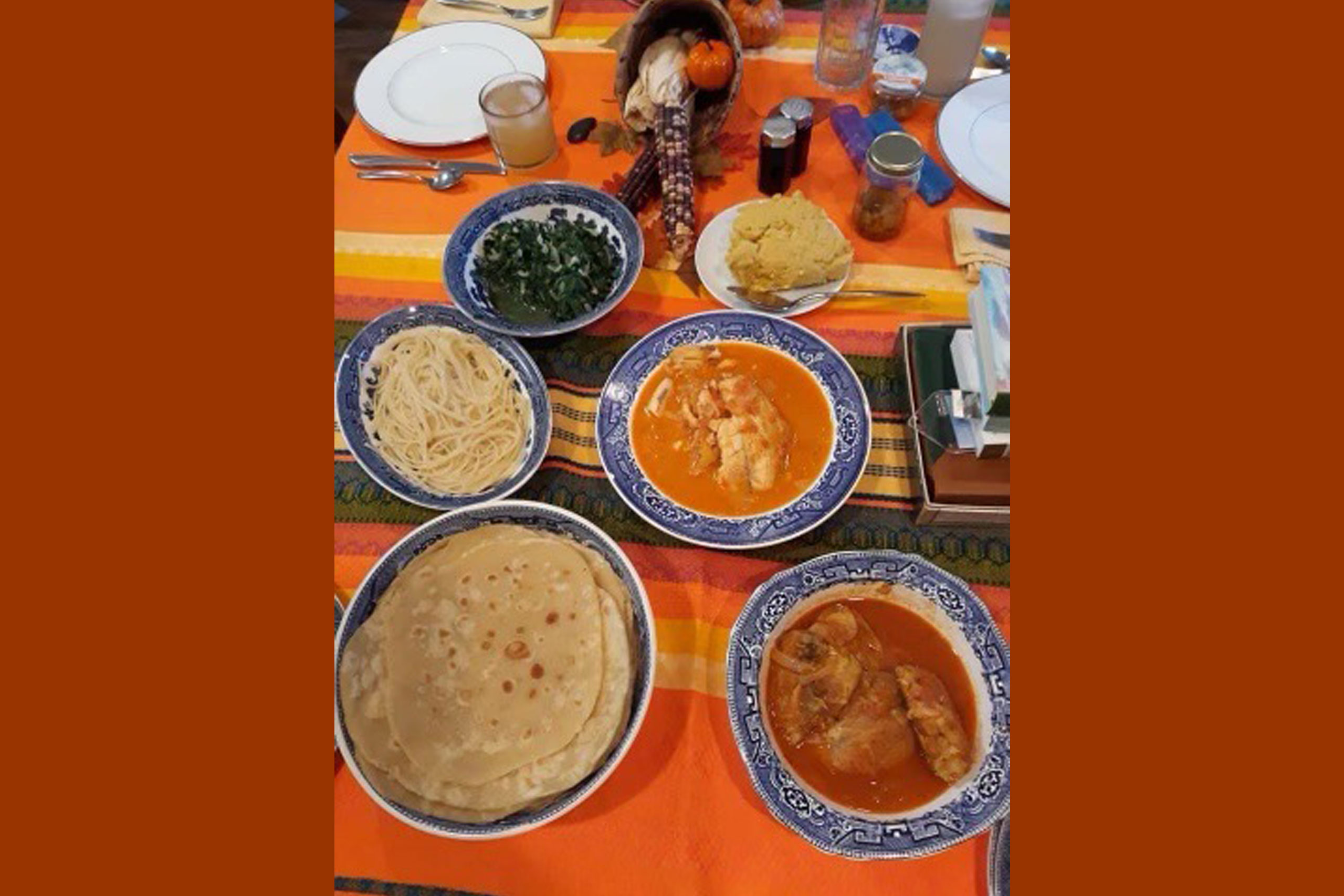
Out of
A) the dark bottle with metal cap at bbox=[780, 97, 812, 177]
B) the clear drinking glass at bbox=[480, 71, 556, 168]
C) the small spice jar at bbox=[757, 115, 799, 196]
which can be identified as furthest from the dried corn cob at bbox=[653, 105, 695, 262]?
the clear drinking glass at bbox=[480, 71, 556, 168]

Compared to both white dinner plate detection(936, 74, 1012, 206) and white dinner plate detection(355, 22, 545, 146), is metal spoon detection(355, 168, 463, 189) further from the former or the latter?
white dinner plate detection(936, 74, 1012, 206)

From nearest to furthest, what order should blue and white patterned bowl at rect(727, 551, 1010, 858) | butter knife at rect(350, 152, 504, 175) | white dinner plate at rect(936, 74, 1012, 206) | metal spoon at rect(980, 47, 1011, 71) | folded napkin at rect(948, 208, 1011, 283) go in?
blue and white patterned bowl at rect(727, 551, 1010, 858) < folded napkin at rect(948, 208, 1011, 283) < white dinner plate at rect(936, 74, 1012, 206) < butter knife at rect(350, 152, 504, 175) < metal spoon at rect(980, 47, 1011, 71)

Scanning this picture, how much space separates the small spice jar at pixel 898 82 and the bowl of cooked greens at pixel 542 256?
145cm

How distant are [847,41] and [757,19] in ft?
1.69

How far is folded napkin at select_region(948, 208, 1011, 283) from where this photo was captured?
119 inches

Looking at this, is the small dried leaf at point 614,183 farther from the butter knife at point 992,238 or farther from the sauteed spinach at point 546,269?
the butter knife at point 992,238

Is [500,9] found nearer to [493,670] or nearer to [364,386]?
[364,386]

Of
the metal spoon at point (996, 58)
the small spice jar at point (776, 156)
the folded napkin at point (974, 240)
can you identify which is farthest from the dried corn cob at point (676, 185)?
the metal spoon at point (996, 58)

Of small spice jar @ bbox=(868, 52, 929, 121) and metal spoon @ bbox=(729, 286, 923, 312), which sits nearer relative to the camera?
metal spoon @ bbox=(729, 286, 923, 312)

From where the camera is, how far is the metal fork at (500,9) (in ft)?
13.1

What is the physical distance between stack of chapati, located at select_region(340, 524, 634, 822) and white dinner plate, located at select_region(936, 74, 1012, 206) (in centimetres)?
236

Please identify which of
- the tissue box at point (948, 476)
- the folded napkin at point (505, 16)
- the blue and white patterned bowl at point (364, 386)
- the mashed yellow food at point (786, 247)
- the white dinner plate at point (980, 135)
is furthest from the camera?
the folded napkin at point (505, 16)

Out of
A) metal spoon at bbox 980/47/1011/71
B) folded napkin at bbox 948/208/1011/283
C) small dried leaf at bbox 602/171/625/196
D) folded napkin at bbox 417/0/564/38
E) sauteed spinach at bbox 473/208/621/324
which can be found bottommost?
sauteed spinach at bbox 473/208/621/324

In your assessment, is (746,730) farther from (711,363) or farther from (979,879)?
(711,363)
